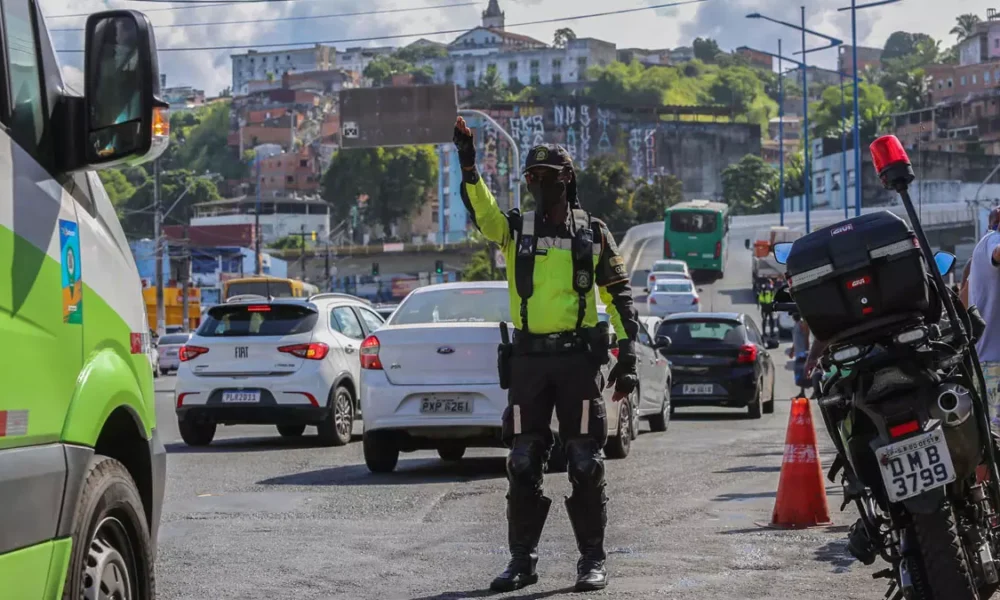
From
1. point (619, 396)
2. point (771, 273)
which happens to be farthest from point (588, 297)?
point (771, 273)

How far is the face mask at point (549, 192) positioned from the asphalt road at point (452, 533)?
1.70 m

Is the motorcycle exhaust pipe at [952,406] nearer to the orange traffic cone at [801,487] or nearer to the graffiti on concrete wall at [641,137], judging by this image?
the orange traffic cone at [801,487]

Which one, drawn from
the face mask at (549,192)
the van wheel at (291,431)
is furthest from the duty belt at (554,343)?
the van wheel at (291,431)

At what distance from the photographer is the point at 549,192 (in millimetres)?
7875

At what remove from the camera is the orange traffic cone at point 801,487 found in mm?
9734

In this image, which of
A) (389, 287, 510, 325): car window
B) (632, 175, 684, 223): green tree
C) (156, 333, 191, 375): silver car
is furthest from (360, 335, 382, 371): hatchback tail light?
(632, 175, 684, 223): green tree

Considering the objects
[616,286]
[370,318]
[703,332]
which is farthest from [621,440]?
[703,332]

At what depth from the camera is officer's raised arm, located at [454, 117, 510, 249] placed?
7.64 m

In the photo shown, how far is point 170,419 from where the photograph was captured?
2398 centimetres

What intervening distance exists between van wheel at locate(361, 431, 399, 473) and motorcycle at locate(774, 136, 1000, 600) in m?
7.93

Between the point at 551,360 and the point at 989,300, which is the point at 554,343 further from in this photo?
the point at 989,300

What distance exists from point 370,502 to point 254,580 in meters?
3.55

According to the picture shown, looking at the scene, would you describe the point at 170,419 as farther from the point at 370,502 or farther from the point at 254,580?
the point at 254,580

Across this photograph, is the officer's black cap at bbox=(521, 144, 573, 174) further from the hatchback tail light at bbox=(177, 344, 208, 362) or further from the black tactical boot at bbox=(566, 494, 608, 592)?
the hatchback tail light at bbox=(177, 344, 208, 362)
